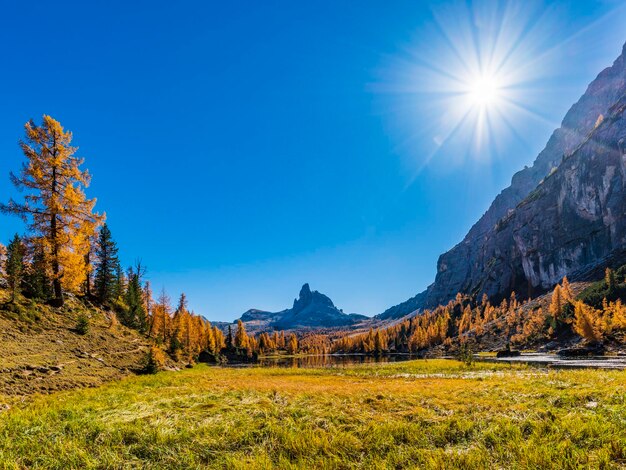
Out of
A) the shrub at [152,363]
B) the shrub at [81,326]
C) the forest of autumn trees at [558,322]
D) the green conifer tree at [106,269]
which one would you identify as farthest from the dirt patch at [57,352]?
the forest of autumn trees at [558,322]

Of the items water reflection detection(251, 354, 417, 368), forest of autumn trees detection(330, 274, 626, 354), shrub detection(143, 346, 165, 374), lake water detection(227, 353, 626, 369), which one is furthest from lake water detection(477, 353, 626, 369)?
shrub detection(143, 346, 165, 374)

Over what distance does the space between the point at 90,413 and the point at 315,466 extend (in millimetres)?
9433

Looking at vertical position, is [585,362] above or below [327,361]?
above

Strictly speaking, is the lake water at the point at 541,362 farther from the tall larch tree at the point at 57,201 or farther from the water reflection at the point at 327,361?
the tall larch tree at the point at 57,201

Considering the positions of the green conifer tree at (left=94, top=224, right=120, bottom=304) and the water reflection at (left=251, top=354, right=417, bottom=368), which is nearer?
the green conifer tree at (left=94, top=224, right=120, bottom=304)

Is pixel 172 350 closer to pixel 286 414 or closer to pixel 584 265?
pixel 286 414

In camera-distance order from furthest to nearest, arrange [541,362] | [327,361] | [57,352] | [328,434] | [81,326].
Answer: [327,361]
[541,362]
[81,326]
[57,352]
[328,434]

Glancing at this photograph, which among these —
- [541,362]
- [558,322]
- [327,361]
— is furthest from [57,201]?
[558,322]

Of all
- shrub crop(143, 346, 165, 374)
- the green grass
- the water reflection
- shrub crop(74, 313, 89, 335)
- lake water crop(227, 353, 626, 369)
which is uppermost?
shrub crop(74, 313, 89, 335)

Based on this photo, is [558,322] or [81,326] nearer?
[81,326]

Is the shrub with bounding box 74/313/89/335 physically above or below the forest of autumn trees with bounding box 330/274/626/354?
above

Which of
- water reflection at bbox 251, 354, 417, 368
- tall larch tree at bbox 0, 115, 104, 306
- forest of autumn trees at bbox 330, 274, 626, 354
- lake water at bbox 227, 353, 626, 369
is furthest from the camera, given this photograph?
forest of autumn trees at bbox 330, 274, 626, 354

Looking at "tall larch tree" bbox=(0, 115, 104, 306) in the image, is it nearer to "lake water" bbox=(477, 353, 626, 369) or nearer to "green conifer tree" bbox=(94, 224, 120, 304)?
"green conifer tree" bbox=(94, 224, 120, 304)

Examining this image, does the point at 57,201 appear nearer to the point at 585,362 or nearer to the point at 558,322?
the point at 585,362
